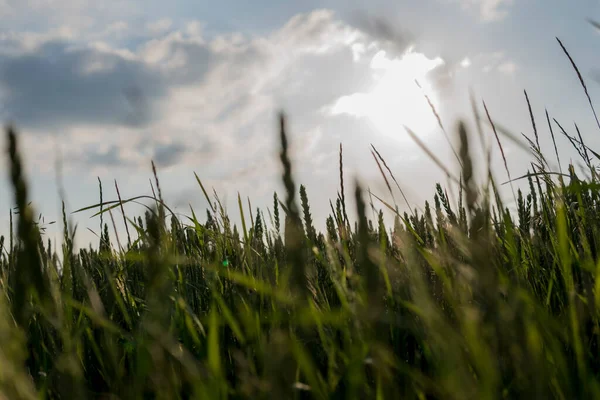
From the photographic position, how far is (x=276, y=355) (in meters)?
0.66

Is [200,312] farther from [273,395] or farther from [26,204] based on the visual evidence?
[273,395]

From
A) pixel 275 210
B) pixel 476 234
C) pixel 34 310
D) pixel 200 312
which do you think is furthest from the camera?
pixel 275 210

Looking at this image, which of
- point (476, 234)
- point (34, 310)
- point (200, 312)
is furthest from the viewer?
point (200, 312)

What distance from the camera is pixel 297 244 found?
0.77 metres

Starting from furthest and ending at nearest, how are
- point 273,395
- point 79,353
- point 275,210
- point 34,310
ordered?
point 275,210 → point 34,310 → point 79,353 → point 273,395

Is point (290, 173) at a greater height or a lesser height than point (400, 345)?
greater

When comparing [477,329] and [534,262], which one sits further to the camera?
[534,262]

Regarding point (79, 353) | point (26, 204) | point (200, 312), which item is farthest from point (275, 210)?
point (26, 204)

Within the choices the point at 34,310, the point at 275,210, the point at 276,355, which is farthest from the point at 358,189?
the point at 275,210

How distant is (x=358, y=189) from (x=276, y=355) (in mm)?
237

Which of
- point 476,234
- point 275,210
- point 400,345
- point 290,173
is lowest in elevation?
point 400,345

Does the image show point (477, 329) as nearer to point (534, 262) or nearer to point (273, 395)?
point (273, 395)

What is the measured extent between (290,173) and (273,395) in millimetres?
309

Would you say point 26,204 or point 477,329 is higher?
point 26,204
